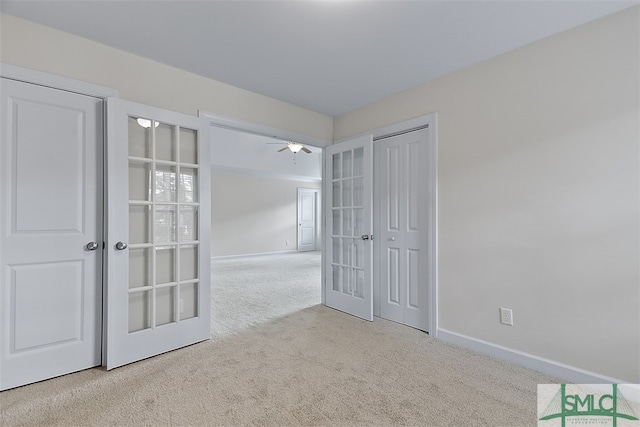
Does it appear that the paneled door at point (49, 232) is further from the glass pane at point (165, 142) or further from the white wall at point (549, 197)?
the white wall at point (549, 197)

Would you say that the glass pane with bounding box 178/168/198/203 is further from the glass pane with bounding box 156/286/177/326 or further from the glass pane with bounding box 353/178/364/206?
the glass pane with bounding box 353/178/364/206

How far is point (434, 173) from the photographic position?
2904mm

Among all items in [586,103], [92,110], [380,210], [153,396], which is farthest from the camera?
[380,210]

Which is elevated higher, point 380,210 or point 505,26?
point 505,26

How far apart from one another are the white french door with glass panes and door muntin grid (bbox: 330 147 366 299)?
166 centimetres

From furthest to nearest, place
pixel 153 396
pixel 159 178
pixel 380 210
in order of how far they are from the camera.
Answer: pixel 380 210, pixel 159 178, pixel 153 396

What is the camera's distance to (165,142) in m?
2.64

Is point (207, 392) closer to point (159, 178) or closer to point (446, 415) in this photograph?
point (446, 415)

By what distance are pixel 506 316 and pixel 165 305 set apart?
2895 millimetres

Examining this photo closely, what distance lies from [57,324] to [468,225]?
3339mm

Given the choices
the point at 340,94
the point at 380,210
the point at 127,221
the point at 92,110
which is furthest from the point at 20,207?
the point at 380,210

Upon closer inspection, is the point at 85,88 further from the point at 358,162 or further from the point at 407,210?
the point at 407,210

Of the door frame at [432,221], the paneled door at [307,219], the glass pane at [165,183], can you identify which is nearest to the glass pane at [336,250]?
the door frame at [432,221]

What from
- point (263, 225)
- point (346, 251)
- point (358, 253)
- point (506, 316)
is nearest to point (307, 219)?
point (263, 225)
